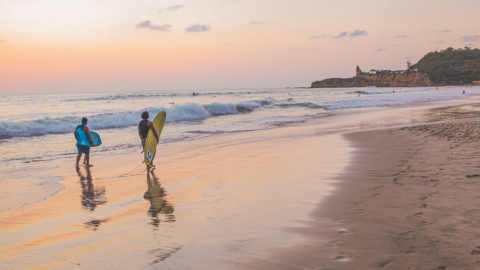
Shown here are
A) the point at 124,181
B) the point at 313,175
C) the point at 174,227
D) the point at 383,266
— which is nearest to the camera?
the point at 383,266

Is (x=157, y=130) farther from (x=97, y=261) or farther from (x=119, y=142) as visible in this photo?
(x=97, y=261)

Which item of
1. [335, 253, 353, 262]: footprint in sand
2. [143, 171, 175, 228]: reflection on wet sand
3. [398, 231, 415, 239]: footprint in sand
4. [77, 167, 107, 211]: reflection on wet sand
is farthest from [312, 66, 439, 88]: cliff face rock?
[335, 253, 353, 262]: footprint in sand

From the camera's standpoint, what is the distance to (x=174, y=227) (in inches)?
152

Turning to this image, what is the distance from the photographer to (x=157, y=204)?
4918mm

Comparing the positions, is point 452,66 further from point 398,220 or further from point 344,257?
point 344,257

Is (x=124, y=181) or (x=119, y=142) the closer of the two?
(x=124, y=181)

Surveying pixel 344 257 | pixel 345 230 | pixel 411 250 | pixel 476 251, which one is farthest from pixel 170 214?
pixel 476 251

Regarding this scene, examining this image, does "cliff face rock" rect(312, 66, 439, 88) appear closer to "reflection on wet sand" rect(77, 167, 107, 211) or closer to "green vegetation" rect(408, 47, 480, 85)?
"green vegetation" rect(408, 47, 480, 85)

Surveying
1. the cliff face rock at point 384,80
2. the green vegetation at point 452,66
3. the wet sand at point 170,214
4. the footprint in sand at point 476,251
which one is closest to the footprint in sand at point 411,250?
the footprint in sand at point 476,251

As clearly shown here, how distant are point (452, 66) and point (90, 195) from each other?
19042 cm

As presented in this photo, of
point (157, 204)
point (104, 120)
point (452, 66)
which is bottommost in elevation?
point (157, 204)

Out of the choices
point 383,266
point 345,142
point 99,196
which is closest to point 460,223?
point 383,266

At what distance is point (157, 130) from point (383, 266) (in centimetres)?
774

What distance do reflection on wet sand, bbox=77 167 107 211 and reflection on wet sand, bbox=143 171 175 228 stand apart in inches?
29.0
